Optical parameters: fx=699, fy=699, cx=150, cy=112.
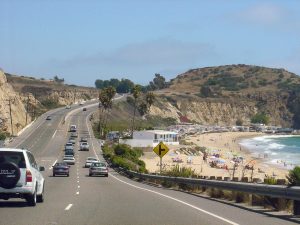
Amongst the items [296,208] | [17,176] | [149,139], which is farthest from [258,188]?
[149,139]

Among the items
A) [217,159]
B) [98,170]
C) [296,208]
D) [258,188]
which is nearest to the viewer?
[296,208]

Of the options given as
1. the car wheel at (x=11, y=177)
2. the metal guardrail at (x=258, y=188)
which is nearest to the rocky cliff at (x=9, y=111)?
the metal guardrail at (x=258, y=188)

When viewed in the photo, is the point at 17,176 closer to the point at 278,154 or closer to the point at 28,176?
the point at 28,176

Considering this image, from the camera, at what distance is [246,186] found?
75.0 feet

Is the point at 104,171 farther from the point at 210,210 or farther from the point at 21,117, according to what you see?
the point at 21,117

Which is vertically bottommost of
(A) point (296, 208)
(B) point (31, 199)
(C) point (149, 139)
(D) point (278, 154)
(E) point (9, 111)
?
(B) point (31, 199)

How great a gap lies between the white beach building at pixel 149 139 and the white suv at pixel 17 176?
→ 9497 cm

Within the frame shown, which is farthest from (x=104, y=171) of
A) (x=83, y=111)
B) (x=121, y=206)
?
(x=83, y=111)

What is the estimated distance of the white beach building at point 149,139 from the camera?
119562 millimetres

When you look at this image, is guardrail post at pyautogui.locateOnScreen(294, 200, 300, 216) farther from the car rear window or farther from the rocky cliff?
the rocky cliff

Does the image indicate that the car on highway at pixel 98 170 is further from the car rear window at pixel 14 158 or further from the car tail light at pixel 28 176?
the car tail light at pixel 28 176

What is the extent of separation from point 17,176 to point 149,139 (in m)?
106

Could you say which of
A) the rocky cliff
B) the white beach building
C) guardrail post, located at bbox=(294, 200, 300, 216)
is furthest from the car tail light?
the rocky cliff

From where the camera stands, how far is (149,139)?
413ft
